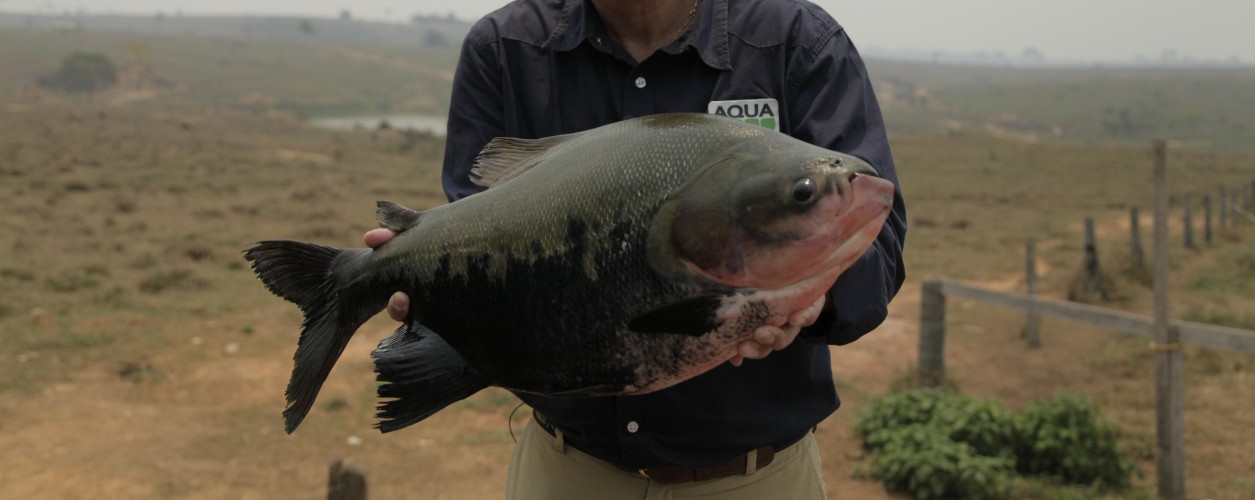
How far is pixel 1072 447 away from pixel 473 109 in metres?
6.83

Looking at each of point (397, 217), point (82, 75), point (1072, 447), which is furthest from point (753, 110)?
point (82, 75)

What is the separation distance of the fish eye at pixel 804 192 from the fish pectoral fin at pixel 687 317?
0.24 metres

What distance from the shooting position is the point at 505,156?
2338 mm

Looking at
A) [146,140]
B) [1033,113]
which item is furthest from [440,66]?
[146,140]

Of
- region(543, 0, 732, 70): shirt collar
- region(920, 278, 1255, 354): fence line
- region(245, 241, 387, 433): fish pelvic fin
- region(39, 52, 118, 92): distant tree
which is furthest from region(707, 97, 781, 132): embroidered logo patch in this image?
region(39, 52, 118, 92): distant tree

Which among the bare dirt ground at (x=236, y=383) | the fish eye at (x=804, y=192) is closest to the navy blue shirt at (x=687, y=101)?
the fish eye at (x=804, y=192)

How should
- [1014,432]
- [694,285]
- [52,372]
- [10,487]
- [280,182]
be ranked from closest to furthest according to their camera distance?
[694,285]
[10,487]
[1014,432]
[52,372]
[280,182]

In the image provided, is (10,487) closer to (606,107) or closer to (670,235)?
(606,107)

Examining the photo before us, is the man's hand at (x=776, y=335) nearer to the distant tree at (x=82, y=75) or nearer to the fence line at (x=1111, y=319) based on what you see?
the fence line at (x=1111, y=319)

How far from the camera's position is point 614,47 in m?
2.74

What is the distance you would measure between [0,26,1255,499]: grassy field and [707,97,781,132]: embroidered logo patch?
6032mm

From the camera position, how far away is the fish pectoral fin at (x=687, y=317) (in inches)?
73.1

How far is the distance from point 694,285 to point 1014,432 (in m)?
7.14

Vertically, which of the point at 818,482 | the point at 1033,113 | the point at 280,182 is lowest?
the point at 1033,113
